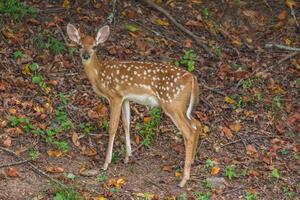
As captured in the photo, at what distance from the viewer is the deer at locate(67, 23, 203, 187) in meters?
9.08

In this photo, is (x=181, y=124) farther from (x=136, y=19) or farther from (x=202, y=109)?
(x=136, y=19)

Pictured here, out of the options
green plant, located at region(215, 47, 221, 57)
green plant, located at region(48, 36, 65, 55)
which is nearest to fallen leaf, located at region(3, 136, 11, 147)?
green plant, located at region(48, 36, 65, 55)

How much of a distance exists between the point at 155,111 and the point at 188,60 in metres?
1.55

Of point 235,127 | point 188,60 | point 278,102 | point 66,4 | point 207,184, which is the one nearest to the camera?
point 207,184

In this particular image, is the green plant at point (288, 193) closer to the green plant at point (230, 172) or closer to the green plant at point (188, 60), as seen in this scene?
the green plant at point (230, 172)

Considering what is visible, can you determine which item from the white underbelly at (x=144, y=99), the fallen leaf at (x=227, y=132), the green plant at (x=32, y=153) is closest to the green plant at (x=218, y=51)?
the fallen leaf at (x=227, y=132)

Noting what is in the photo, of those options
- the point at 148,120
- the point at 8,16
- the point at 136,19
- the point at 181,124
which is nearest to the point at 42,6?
the point at 8,16

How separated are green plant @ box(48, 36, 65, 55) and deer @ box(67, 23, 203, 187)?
6.10 ft

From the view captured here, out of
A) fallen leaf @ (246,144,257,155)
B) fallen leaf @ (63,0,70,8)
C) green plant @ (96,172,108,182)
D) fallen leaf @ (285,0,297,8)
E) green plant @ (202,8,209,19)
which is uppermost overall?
fallen leaf @ (63,0,70,8)

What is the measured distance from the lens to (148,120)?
1036cm

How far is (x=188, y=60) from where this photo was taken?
11703 mm

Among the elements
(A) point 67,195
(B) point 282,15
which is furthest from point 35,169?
(B) point 282,15

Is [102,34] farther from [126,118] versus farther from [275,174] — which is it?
[275,174]

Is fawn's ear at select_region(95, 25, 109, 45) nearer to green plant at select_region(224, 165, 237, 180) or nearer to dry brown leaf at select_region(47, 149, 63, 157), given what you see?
dry brown leaf at select_region(47, 149, 63, 157)
